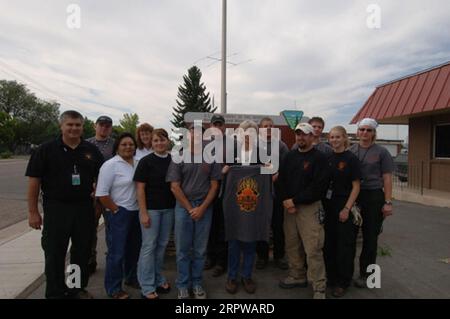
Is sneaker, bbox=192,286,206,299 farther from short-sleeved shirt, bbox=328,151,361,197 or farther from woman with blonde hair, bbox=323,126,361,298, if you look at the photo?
short-sleeved shirt, bbox=328,151,361,197

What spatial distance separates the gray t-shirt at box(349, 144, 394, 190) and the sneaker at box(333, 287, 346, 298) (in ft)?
3.84

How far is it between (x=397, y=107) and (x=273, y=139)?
869 centimetres

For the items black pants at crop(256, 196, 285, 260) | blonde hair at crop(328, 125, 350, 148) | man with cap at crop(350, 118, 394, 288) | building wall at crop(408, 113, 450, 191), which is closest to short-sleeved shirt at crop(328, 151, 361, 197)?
blonde hair at crop(328, 125, 350, 148)

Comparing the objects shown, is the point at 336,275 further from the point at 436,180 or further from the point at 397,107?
the point at 436,180

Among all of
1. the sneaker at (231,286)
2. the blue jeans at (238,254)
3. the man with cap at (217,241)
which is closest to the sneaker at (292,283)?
the blue jeans at (238,254)

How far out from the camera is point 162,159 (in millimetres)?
3508

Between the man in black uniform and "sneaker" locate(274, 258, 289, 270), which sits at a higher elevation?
the man in black uniform

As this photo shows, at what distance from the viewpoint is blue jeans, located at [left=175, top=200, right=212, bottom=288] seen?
11.4ft

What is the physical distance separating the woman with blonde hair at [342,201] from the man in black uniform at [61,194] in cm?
263

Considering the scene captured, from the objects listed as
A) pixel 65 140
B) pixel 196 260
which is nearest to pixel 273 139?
pixel 196 260

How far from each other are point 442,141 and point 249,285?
430 inches

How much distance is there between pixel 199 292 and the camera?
3.55 m

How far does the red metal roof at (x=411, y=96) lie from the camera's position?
941 centimetres

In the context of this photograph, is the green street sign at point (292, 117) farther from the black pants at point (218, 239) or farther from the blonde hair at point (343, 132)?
the black pants at point (218, 239)
